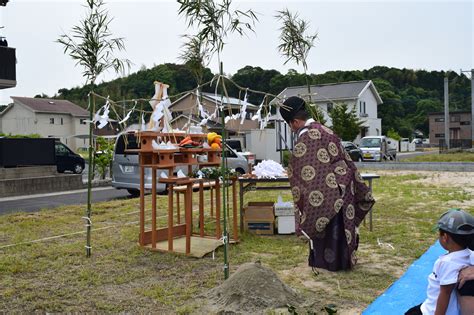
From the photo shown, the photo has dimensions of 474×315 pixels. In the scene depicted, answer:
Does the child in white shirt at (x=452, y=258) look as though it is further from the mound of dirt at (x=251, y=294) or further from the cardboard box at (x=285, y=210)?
the cardboard box at (x=285, y=210)

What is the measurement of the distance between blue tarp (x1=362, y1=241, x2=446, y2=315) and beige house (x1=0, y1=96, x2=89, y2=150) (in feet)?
122

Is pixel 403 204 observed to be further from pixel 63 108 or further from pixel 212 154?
pixel 63 108

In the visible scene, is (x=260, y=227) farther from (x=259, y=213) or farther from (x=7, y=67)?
(x=7, y=67)

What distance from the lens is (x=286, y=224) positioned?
20.7 ft

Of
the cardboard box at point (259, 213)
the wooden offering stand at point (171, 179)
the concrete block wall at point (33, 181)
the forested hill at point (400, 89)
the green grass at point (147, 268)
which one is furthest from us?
the forested hill at point (400, 89)

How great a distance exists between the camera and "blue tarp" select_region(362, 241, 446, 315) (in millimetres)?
3346

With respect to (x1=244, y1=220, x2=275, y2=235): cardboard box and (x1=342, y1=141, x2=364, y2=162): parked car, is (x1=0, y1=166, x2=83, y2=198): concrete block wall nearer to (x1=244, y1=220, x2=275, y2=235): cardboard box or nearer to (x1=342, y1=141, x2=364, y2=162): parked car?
(x1=244, y1=220, x2=275, y2=235): cardboard box

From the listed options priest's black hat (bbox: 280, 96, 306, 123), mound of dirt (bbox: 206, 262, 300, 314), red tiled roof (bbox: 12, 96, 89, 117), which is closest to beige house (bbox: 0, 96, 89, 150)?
red tiled roof (bbox: 12, 96, 89, 117)

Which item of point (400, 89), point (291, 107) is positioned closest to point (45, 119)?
point (291, 107)

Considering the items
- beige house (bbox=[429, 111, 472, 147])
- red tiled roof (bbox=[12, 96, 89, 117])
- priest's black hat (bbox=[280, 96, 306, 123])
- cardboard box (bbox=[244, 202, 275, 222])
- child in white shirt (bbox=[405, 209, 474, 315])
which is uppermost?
red tiled roof (bbox=[12, 96, 89, 117])

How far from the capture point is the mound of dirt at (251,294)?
340 centimetres

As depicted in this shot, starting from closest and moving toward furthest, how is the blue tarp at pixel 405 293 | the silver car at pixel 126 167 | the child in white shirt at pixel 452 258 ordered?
the child in white shirt at pixel 452 258 < the blue tarp at pixel 405 293 < the silver car at pixel 126 167

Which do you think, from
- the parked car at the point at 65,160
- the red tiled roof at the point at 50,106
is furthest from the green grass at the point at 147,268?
the red tiled roof at the point at 50,106

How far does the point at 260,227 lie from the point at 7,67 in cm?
1023
